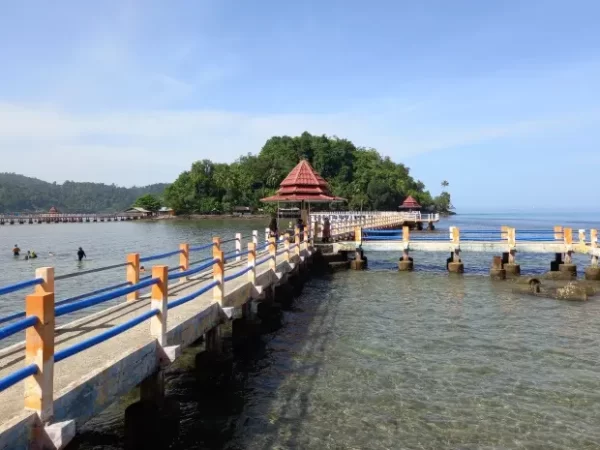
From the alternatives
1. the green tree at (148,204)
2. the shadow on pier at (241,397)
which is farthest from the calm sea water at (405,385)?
the green tree at (148,204)

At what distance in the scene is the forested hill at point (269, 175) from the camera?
12231cm

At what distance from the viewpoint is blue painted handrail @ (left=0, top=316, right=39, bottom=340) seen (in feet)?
13.1

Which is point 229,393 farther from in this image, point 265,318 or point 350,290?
point 350,290

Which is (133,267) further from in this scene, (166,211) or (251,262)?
(166,211)

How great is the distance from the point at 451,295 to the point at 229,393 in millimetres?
12832

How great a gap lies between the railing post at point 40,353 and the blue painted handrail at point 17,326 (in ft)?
0.25

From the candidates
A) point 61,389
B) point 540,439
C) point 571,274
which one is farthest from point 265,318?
point 571,274

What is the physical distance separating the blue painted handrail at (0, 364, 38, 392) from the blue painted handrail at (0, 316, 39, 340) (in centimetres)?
33

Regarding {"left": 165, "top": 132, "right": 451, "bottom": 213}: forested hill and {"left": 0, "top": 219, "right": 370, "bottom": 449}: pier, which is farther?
{"left": 165, "top": 132, "right": 451, "bottom": 213}: forested hill

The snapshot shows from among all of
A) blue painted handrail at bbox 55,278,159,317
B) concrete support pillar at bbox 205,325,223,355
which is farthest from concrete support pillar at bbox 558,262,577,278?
blue painted handrail at bbox 55,278,159,317

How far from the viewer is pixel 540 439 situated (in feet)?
25.4

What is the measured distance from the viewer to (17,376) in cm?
409

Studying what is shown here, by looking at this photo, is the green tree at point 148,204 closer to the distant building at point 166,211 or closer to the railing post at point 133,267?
the distant building at point 166,211

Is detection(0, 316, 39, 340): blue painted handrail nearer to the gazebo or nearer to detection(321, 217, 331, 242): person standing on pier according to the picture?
the gazebo
